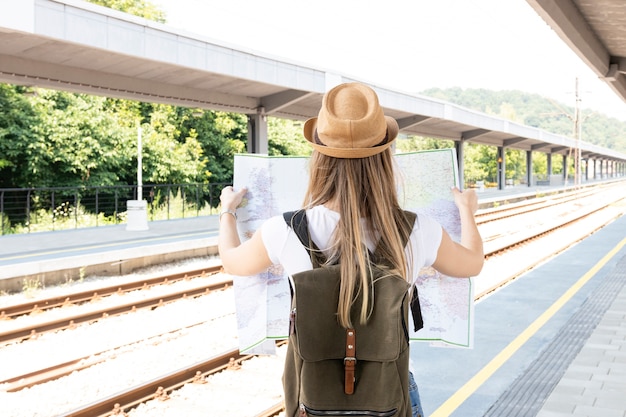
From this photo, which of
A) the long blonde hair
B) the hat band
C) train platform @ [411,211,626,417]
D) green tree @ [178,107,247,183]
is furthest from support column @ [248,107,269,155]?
the long blonde hair

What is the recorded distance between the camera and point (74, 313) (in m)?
9.52

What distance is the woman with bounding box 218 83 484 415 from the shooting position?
1.86 m

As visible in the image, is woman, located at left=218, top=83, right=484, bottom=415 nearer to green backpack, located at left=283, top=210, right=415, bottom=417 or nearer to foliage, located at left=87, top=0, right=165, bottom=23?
green backpack, located at left=283, top=210, right=415, bottom=417

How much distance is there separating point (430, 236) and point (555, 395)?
12.5 ft

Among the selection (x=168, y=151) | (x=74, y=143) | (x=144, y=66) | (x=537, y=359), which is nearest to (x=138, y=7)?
(x=168, y=151)

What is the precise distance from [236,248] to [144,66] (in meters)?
15.0

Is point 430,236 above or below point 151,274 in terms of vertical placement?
above

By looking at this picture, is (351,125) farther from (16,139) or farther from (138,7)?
(138,7)

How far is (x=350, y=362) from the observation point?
5.79 ft

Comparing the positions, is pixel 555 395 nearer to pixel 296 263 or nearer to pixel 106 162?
pixel 296 263

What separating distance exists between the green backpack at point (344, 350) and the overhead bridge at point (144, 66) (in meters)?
11.6

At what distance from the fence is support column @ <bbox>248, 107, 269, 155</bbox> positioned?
2496 mm

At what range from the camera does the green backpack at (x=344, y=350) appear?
5.79ft

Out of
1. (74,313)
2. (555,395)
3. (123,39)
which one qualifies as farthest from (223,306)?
(123,39)
